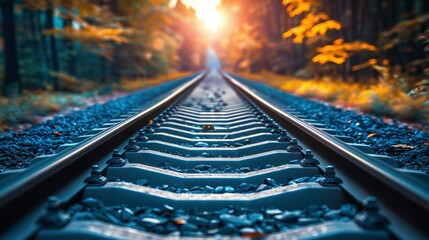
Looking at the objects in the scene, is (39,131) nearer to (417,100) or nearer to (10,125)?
(10,125)

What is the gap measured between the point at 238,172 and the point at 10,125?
4.65 m

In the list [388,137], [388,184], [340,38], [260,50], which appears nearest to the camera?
[388,184]

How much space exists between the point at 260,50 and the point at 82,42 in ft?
67.4

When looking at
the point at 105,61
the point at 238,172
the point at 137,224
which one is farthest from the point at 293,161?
the point at 105,61

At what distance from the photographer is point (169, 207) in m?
2.11

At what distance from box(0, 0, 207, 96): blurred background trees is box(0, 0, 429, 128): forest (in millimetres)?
46

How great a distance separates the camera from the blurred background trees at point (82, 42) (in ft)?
38.1

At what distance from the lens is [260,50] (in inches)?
1265

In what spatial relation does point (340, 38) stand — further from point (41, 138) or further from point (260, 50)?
point (260, 50)

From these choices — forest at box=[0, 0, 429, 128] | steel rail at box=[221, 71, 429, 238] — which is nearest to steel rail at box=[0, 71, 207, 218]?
steel rail at box=[221, 71, 429, 238]

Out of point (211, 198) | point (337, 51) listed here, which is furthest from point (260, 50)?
point (211, 198)

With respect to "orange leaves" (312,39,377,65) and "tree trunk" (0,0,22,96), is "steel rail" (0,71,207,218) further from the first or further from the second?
"tree trunk" (0,0,22,96)

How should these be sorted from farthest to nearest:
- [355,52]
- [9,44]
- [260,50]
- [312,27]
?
[260,50], [312,27], [355,52], [9,44]

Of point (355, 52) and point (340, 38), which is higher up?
point (340, 38)
